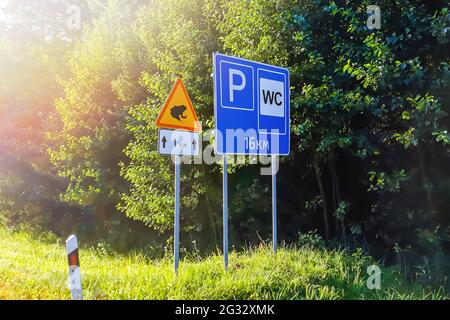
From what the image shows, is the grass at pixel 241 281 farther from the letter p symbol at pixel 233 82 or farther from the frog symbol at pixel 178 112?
the letter p symbol at pixel 233 82

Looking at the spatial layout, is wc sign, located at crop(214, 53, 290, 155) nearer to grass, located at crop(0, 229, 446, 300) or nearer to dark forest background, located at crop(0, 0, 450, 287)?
dark forest background, located at crop(0, 0, 450, 287)

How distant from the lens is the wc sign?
5664mm

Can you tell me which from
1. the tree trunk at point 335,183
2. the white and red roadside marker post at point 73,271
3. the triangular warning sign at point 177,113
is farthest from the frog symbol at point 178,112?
the tree trunk at point 335,183

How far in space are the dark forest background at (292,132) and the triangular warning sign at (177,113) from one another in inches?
90.7

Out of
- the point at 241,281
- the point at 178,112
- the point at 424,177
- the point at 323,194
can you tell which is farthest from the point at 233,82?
the point at 323,194

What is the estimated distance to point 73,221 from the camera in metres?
16.5

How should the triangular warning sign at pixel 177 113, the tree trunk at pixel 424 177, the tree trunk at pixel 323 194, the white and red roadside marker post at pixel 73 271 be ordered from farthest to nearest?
the tree trunk at pixel 323 194, the tree trunk at pixel 424 177, the triangular warning sign at pixel 177 113, the white and red roadside marker post at pixel 73 271

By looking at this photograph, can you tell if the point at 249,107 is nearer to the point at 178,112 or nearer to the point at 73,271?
the point at 178,112

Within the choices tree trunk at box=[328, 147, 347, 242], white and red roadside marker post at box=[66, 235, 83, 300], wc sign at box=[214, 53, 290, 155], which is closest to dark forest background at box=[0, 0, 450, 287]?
tree trunk at box=[328, 147, 347, 242]

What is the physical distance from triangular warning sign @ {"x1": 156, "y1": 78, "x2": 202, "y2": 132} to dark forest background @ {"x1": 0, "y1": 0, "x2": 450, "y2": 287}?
90.7 inches

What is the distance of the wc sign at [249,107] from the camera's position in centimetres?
566

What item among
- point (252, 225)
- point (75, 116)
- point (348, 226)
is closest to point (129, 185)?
point (75, 116)

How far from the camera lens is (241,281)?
5.16 metres
